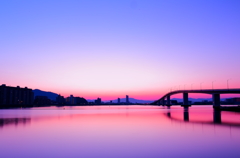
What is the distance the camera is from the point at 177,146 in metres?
17.8

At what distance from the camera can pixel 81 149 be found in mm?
16906

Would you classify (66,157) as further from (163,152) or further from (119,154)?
(163,152)

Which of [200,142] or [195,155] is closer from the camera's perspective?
[195,155]

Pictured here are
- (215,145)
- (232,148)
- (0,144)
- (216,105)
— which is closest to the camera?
(232,148)

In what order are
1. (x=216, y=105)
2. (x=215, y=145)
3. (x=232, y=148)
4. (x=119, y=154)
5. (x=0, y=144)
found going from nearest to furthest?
(x=119, y=154) < (x=232, y=148) < (x=215, y=145) < (x=0, y=144) < (x=216, y=105)

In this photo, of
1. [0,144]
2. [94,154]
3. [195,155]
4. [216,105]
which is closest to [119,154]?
[94,154]

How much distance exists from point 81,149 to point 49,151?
2251 mm

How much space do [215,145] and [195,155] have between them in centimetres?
413

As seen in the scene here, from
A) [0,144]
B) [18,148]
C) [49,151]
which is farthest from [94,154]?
[0,144]

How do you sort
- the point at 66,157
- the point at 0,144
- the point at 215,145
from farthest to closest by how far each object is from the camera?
the point at 0,144
the point at 215,145
the point at 66,157

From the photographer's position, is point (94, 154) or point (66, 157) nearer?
point (66, 157)

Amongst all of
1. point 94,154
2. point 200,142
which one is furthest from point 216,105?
point 94,154

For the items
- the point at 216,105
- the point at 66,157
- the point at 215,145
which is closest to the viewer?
the point at 66,157

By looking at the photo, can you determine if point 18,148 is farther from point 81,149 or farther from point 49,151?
point 81,149
